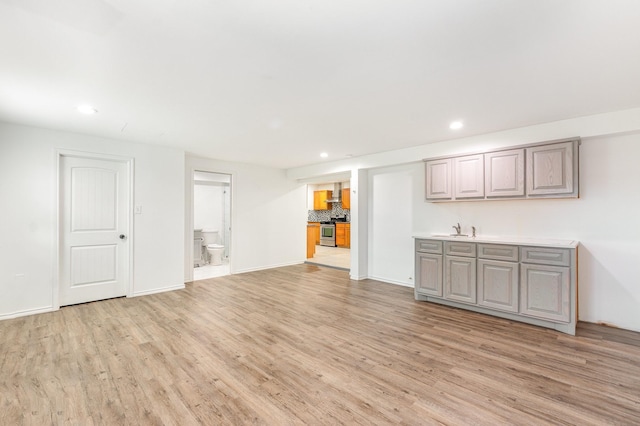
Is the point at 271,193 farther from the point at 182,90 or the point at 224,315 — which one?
the point at 182,90

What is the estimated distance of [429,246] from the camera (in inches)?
169

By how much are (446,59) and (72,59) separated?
2696 millimetres

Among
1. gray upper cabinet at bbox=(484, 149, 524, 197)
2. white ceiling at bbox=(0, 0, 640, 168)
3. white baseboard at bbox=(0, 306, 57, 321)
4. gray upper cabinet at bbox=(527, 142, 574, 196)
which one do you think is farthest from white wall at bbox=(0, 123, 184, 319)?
gray upper cabinet at bbox=(527, 142, 574, 196)

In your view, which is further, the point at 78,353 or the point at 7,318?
the point at 7,318

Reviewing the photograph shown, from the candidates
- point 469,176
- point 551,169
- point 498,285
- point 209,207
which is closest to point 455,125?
point 469,176

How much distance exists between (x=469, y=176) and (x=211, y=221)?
20.8 feet

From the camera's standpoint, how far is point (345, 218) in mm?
11398

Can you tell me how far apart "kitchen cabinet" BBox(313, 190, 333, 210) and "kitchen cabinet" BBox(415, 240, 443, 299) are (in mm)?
7443

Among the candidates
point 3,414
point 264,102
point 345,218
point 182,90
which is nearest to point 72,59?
point 182,90

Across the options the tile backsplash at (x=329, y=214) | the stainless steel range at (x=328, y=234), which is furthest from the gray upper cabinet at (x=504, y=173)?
the stainless steel range at (x=328, y=234)

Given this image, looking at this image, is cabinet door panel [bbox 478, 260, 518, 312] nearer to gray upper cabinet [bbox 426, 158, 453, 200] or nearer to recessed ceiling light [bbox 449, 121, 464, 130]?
gray upper cabinet [bbox 426, 158, 453, 200]

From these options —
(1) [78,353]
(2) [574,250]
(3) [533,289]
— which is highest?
(2) [574,250]

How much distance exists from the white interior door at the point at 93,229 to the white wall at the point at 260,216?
106 cm

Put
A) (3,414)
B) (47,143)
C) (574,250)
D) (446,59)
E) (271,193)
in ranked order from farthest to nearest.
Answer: (271,193)
(47,143)
(574,250)
(446,59)
(3,414)
